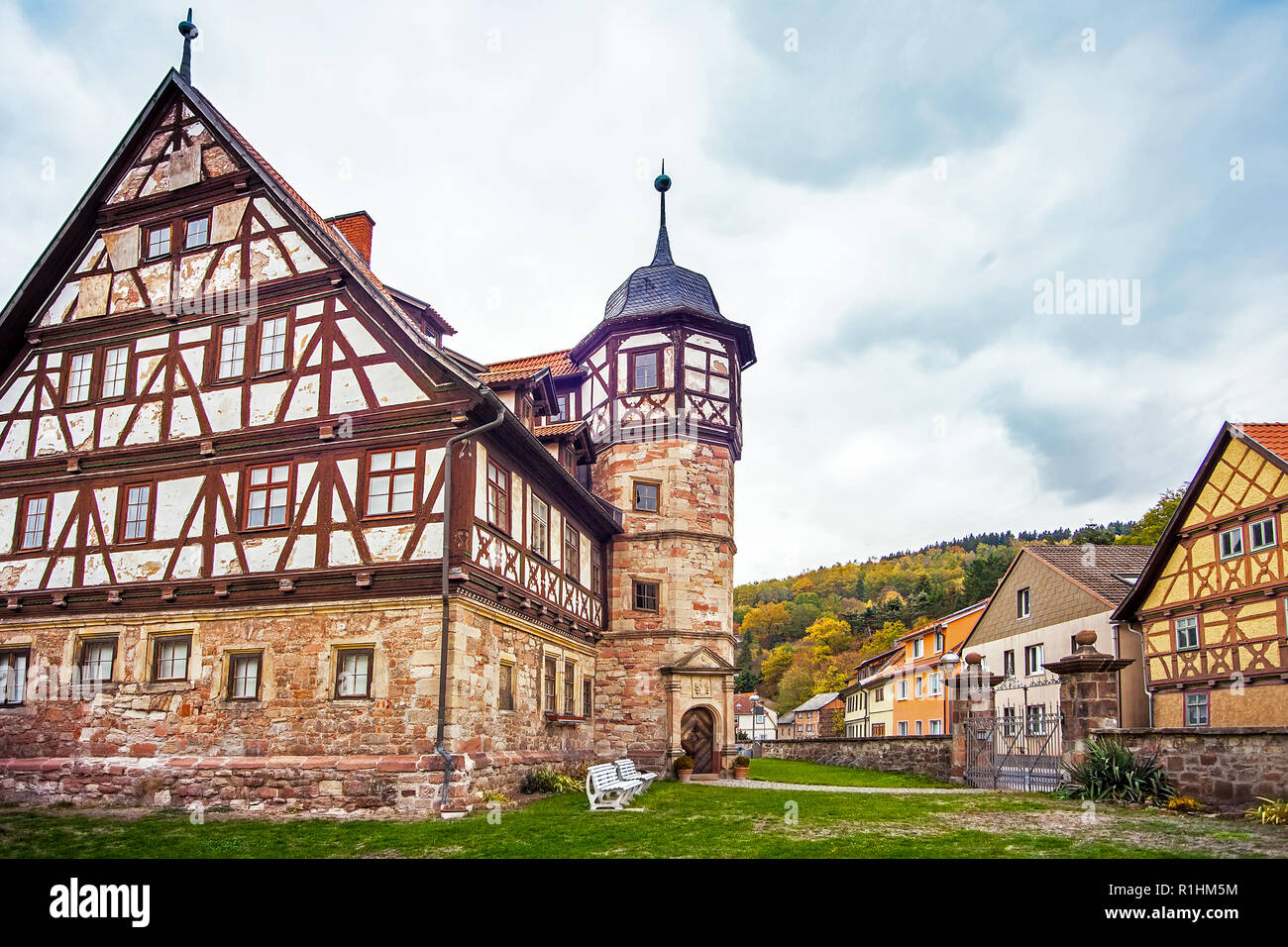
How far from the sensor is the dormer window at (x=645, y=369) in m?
28.1

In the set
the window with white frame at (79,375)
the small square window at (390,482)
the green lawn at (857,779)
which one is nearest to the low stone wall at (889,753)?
the green lawn at (857,779)

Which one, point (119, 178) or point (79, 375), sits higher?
point (119, 178)

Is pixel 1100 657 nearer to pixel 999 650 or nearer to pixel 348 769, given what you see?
pixel 348 769

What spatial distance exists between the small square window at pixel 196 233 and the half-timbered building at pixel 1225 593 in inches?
949

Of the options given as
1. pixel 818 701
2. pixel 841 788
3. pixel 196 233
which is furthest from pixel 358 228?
pixel 818 701

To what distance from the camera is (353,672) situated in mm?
16641

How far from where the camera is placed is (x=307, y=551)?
1733 cm

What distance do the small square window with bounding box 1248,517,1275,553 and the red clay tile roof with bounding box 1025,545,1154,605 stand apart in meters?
7.30

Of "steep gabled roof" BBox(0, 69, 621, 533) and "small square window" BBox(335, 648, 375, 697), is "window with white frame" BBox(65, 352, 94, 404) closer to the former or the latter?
"steep gabled roof" BBox(0, 69, 621, 533)

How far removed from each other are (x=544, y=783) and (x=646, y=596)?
344 inches

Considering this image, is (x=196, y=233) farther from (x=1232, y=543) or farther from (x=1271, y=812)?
(x=1232, y=543)

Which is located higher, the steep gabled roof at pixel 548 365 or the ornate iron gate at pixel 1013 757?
the steep gabled roof at pixel 548 365

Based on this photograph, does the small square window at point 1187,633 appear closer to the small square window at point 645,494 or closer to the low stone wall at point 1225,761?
the low stone wall at point 1225,761
